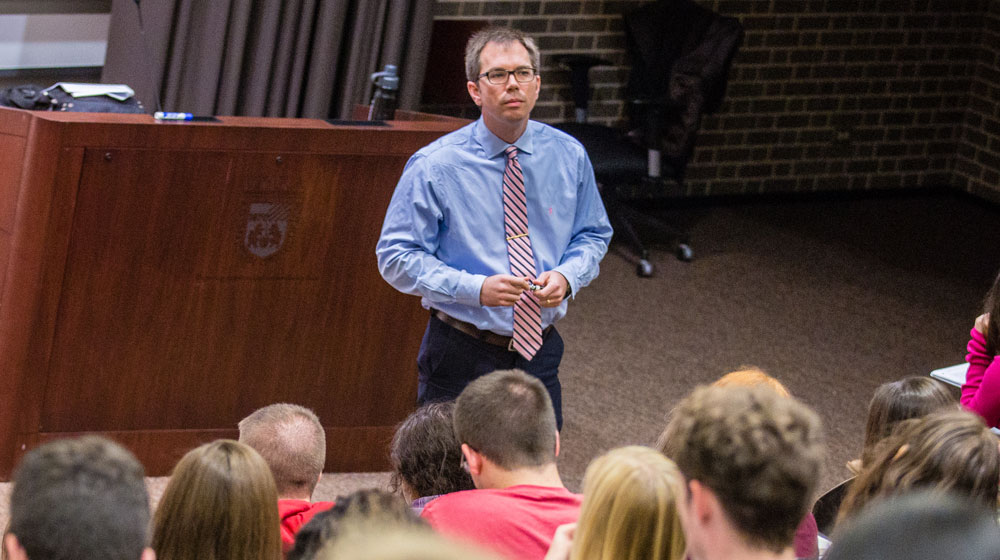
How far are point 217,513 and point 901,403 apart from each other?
1411mm

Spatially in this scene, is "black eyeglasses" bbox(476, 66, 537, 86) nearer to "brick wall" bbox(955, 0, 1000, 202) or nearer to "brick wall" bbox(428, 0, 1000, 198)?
"brick wall" bbox(428, 0, 1000, 198)

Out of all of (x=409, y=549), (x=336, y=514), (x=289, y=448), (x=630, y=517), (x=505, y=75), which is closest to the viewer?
(x=409, y=549)

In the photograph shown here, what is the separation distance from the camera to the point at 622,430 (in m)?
4.28

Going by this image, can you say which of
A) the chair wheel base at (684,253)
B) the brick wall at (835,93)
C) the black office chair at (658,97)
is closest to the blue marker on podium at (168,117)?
the black office chair at (658,97)

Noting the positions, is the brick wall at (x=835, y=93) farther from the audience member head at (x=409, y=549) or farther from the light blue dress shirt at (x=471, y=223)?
the audience member head at (x=409, y=549)

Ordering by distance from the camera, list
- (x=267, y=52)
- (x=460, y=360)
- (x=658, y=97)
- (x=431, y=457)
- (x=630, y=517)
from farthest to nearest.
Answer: (x=658, y=97)
(x=267, y=52)
(x=460, y=360)
(x=431, y=457)
(x=630, y=517)

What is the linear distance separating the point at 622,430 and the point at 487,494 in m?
2.34

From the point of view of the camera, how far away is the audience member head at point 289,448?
232 cm

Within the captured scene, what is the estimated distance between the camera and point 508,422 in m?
2.07

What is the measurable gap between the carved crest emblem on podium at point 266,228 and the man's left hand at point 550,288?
91cm

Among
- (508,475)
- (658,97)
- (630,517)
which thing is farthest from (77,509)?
(658,97)

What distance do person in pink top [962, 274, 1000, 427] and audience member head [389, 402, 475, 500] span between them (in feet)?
4.09

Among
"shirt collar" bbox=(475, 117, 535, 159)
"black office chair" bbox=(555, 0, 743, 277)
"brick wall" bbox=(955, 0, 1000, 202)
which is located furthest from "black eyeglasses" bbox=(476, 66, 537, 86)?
"brick wall" bbox=(955, 0, 1000, 202)

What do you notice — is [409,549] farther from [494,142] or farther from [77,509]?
[494,142]
